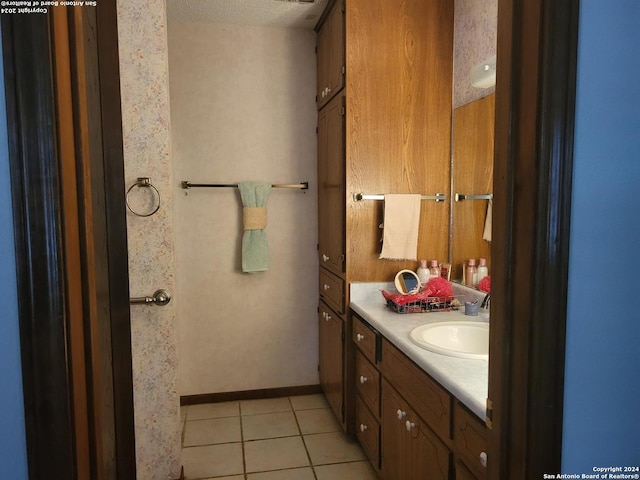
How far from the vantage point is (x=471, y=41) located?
7.44 ft

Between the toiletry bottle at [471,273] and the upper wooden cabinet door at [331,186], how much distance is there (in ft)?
2.12

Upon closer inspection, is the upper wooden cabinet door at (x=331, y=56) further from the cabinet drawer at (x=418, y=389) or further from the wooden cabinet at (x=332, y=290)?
the cabinet drawer at (x=418, y=389)

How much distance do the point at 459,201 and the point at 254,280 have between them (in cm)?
146

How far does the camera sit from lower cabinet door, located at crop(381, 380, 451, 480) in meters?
1.48

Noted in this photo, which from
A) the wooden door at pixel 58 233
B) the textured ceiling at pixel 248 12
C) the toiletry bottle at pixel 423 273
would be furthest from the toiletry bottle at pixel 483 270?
the wooden door at pixel 58 233

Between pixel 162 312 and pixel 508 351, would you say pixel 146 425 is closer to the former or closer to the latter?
pixel 162 312

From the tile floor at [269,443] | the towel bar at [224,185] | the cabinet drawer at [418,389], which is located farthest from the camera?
the towel bar at [224,185]

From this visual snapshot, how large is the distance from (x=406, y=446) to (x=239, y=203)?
6.15ft

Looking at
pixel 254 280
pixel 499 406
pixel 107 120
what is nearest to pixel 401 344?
pixel 499 406

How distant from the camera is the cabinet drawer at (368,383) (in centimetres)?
209

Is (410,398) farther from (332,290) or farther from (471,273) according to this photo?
(332,290)

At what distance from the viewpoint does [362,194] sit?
7.88ft

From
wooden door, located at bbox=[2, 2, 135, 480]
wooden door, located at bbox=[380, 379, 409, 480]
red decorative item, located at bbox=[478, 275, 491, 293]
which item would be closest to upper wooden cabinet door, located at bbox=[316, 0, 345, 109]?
red decorative item, located at bbox=[478, 275, 491, 293]

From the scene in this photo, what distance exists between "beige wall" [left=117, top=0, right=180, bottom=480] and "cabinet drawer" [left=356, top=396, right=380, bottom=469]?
35.6 inches
